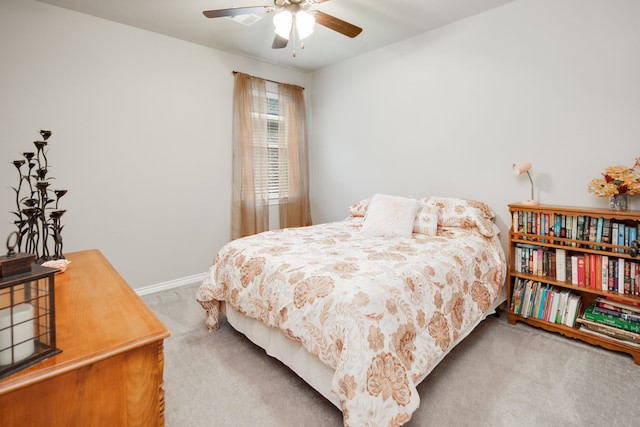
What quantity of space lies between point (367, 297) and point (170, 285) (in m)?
2.70

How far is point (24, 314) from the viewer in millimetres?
742

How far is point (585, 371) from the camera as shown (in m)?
1.91

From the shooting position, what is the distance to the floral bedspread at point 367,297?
4.39 feet

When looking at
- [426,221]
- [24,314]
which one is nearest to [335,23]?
[426,221]

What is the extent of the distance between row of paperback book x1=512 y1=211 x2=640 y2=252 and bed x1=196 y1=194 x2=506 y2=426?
267mm

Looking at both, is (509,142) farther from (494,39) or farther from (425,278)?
(425,278)

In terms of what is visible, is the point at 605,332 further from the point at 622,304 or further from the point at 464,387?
the point at 464,387

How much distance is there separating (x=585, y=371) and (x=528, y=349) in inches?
12.2

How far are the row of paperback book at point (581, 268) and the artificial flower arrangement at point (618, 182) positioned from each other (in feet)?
1.46

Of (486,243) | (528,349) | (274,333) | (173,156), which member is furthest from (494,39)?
(173,156)

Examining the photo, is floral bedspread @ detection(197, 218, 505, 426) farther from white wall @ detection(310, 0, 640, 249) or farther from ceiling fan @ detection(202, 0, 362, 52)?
ceiling fan @ detection(202, 0, 362, 52)

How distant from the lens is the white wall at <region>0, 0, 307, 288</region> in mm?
2521

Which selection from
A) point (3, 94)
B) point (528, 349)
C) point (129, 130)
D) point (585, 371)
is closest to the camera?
point (585, 371)

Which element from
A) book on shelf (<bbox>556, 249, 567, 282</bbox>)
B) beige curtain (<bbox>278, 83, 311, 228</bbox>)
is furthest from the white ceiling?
book on shelf (<bbox>556, 249, 567, 282</bbox>)
